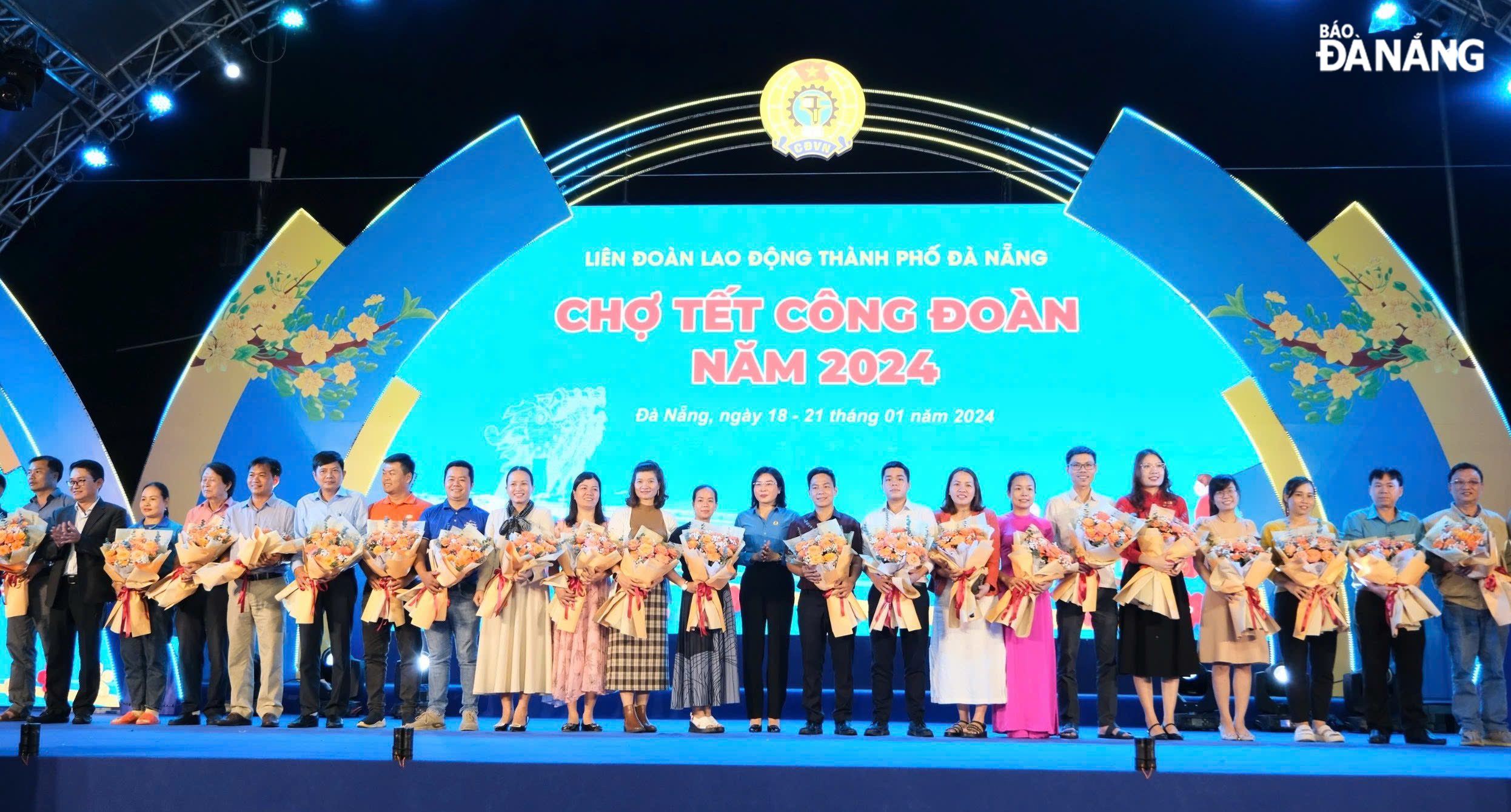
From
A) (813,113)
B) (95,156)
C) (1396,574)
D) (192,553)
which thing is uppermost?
(813,113)

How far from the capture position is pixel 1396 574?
4.81 meters

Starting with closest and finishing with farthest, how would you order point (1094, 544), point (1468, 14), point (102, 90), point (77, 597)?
1. point (1094, 544)
2. point (77, 597)
3. point (1468, 14)
4. point (102, 90)

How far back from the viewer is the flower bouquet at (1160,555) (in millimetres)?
4621

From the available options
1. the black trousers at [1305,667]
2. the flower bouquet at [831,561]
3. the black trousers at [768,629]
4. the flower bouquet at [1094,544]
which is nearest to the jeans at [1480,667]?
the black trousers at [1305,667]

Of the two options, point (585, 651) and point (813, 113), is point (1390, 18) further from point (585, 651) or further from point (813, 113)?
point (585, 651)

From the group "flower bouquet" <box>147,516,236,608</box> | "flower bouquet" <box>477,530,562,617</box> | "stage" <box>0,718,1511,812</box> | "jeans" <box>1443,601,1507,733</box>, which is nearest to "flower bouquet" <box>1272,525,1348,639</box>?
"jeans" <box>1443,601,1507,733</box>

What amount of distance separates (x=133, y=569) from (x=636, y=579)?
1987 mm

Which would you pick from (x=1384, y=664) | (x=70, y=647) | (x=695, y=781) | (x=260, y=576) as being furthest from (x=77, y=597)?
(x=1384, y=664)

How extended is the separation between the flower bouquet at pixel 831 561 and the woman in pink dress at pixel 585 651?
2.49 feet

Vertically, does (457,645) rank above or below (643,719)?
above

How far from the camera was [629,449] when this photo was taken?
659cm

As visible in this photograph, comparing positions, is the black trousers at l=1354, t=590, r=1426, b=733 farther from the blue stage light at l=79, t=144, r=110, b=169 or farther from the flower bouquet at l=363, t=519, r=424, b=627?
the blue stage light at l=79, t=144, r=110, b=169

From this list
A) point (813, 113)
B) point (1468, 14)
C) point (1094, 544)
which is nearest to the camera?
point (1094, 544)

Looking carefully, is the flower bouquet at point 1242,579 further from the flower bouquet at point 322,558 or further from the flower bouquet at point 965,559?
the flower bouquet at point 322,558
